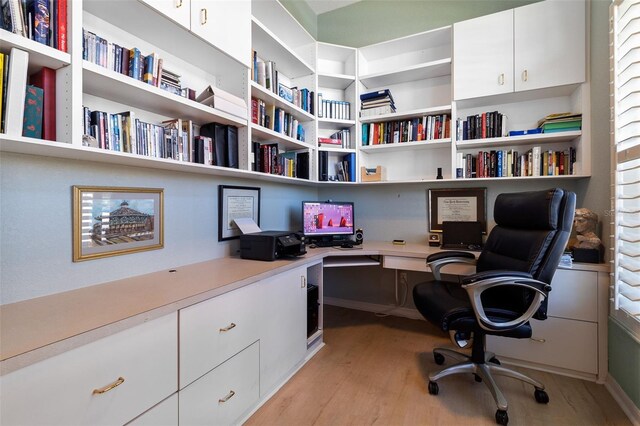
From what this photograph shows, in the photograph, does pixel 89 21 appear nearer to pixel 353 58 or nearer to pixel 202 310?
pixel 202 310

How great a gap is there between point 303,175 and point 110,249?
5.19ft

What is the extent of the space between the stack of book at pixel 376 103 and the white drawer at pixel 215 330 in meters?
2.06

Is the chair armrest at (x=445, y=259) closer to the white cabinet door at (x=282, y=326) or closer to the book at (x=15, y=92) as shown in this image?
the white cabinet door at (x=282, y=326)

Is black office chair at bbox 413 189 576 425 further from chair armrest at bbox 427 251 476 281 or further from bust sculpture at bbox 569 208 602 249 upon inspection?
bust sculpture at bbox 569 208 602 249

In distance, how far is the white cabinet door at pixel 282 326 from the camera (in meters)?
1.60

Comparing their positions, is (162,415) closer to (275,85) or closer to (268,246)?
(268,246)

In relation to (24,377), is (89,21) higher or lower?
higher

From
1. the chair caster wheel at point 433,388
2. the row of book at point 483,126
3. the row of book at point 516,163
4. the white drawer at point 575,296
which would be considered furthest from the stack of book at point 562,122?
the chair caster wheel at point 433,388

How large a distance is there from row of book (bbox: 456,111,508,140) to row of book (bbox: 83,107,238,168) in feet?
6.28

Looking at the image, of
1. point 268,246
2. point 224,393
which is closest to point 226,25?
point 268,246

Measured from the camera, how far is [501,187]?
254 cm

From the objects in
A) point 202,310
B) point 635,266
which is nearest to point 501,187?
point 635,266

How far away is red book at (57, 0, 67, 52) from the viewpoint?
1.00 m

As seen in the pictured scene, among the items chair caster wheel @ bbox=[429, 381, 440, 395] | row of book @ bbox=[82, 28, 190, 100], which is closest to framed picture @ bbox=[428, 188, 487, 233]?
Result: chair caster wheel @ bbox=[429, 381, 440, 395]
